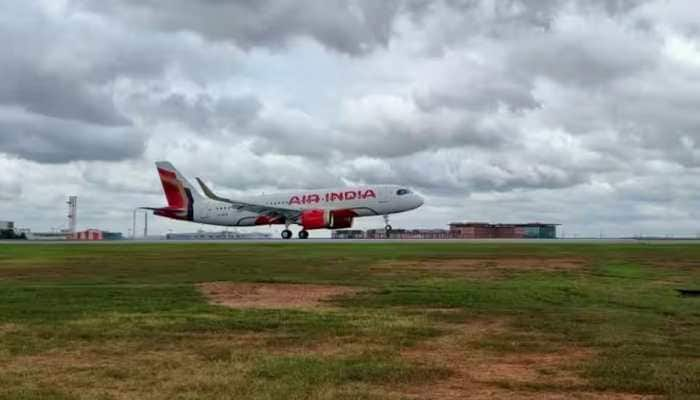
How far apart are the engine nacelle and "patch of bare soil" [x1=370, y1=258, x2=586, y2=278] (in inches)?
1351

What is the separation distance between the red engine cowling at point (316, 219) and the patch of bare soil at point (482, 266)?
34.4 meters

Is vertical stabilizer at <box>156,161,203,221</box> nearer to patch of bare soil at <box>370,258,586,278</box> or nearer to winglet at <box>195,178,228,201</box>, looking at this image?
winglet at <box>195,178,228,201</box>

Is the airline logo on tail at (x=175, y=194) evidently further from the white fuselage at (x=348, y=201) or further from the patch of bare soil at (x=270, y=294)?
the patch of bare soil at (x=270, y=294)

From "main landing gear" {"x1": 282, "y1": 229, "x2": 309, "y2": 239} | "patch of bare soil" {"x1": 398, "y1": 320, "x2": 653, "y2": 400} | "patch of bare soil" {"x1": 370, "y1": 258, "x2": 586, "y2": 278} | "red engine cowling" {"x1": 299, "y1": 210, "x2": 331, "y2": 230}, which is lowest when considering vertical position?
"patch of bare soil" {"x1": 398, "y1": 320, "x2": 653, "y2": 400}

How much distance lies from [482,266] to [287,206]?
42752 mm

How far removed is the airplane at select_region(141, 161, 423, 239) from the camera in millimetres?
66000

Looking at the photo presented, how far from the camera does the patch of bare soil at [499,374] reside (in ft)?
27.0

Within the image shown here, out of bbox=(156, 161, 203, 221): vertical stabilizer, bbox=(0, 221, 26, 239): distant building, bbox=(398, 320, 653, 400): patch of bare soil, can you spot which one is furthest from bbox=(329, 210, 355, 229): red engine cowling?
bbox=(0, 221, 26, 239): distant building

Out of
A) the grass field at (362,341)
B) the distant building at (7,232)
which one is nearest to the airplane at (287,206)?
the grass field at (362,341)

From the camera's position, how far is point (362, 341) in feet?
37.9

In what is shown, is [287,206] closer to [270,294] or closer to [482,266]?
[482,266]

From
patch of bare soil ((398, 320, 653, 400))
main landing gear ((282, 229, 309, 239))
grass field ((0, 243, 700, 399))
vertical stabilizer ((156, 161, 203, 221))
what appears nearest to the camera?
patch of bare soil ((398, 320, 653, 400))

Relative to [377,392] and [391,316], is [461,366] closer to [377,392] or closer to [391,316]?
[377,392]

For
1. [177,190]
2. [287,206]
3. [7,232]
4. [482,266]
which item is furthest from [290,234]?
[7,232]
